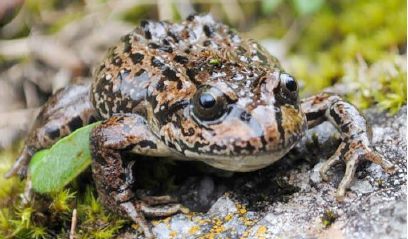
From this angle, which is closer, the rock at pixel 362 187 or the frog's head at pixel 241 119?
the frog's head at pixel 241 119

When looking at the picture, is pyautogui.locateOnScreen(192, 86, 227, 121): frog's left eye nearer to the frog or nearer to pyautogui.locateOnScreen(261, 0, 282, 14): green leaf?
the frog

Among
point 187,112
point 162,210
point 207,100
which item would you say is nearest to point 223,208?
point 162,210

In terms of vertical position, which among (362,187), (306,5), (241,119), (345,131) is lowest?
(362,187)

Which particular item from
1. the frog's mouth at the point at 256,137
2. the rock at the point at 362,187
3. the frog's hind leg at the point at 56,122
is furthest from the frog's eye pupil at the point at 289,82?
the frog's hind leg at the point at 56,122

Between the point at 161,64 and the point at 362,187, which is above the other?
the point at 161,64

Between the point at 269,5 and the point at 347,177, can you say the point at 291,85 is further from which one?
the point at 269,5

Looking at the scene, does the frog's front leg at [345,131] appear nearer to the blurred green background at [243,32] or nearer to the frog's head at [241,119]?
the frog's head at [241,119]

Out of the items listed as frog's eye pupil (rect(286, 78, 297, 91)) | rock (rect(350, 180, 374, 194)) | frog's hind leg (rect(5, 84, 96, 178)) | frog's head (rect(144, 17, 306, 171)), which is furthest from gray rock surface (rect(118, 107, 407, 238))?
frog's hind leg (rect(5, 84, 96, 178))

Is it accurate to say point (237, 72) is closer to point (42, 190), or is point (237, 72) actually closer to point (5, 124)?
point (42, 190)

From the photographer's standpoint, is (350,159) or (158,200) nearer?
(350,159)
